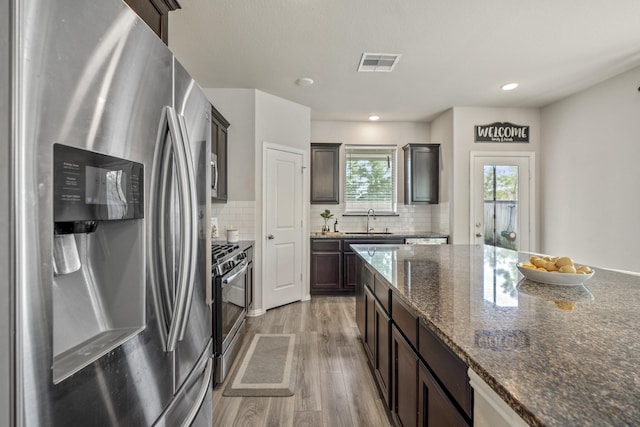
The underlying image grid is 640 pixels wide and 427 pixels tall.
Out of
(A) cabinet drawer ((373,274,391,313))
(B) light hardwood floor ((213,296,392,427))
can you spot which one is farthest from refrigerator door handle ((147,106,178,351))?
(B) light hardwood floor ((213,296,392,427))

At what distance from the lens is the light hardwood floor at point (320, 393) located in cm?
188

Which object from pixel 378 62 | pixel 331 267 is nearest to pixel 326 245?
pixel 331 267

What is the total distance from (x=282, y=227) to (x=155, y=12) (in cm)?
287

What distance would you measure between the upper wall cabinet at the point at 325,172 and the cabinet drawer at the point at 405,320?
3356 millimetres

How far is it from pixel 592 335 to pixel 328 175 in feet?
13.9

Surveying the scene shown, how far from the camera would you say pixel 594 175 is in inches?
148

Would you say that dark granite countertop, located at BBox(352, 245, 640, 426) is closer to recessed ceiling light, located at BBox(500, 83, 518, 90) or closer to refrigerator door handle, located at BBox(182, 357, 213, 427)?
refrigerator door handle, located at BBox(182, 357, 213, 427)

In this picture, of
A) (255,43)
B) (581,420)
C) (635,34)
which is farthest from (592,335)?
(635,34)

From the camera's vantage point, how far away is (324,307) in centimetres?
409

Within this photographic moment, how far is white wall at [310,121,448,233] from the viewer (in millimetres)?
5344

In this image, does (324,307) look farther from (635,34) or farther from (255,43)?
(635,34)

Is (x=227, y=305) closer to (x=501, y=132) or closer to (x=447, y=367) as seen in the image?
(x=447, y=367)

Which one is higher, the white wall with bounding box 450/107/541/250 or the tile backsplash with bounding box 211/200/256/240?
the white wall with bounding box 450/107/541/250

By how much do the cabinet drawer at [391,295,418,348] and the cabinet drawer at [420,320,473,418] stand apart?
7 cm
